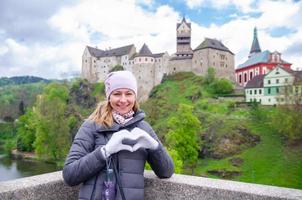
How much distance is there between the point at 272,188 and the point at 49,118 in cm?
4560

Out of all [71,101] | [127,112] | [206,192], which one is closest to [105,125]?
[127,112]

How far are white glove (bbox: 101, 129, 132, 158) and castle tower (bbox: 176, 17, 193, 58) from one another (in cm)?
6567

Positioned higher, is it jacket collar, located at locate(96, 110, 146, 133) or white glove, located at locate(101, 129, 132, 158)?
jacket collar, located at locate(96, 110, 146, 133)

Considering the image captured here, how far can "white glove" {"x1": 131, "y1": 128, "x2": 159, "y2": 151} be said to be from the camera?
123 inches

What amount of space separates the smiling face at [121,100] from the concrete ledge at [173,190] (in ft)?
2.87

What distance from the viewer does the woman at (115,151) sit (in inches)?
119

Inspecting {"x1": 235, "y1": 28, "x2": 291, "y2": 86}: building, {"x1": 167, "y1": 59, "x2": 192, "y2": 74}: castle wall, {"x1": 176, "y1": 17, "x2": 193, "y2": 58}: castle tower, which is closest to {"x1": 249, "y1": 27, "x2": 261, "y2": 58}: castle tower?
{"x1": 235, "y1": 28, "x2": 291, "y2": 86}: building

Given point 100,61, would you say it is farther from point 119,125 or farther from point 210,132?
point 119,125

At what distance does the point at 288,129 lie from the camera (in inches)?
1375

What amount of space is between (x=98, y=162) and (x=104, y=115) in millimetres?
555

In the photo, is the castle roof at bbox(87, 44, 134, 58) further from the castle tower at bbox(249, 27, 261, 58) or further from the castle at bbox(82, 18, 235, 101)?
the castle tower at bbox(249, 27, 261, 58)

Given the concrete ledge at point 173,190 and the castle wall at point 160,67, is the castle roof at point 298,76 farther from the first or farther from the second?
the concrete ledge at point 173,190

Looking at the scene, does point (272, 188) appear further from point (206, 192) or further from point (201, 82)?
point (201, 82)

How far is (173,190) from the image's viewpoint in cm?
362
